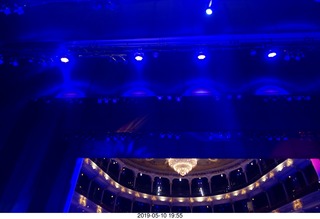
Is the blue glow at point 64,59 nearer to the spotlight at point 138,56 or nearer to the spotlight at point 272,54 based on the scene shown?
the spotlight at point 138,56

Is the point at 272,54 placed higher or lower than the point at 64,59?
lower

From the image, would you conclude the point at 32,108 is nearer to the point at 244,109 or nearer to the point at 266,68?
the point at 244,109

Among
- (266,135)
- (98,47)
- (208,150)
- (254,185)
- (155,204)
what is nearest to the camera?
(98,47)

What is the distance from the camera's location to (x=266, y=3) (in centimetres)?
470

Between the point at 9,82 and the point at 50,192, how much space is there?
295 cm

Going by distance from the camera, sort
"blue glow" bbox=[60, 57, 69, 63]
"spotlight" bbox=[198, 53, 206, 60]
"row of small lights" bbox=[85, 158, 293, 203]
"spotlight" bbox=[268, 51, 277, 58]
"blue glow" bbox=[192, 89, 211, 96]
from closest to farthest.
→ "spotlight" bbox=[268, 51, 277, 58] < "spotlight" bbox=[198, 53, 206, 60] < "blue glow" bbox=[60, 57, 69, 63] < "blue glow" bbox=[192, 89, 211, 96] < "row of small lights" bbox=[85, 158, 293, 203]

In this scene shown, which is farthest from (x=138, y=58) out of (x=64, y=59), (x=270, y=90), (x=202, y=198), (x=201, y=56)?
(x=202, y=198)

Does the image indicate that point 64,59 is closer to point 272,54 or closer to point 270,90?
point 272,54

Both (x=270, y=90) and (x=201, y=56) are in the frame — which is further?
(x=270, y=90)

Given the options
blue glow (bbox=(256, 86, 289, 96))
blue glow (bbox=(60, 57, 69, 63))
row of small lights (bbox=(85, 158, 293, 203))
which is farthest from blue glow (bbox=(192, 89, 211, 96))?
row of small lights (bbox=(85, 158, 293, 203))

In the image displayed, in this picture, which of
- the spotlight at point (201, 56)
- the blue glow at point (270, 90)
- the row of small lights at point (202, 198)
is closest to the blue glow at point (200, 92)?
the spotlight at point (201, 56)

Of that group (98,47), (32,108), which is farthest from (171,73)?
(32,108)

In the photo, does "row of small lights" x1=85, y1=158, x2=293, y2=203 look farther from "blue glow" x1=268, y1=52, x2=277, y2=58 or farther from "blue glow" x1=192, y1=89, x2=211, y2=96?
"blue glow" x1=268, y1=52, x2=277, y2=58

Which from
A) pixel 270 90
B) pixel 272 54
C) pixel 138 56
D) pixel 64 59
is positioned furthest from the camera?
pixel 270 90
